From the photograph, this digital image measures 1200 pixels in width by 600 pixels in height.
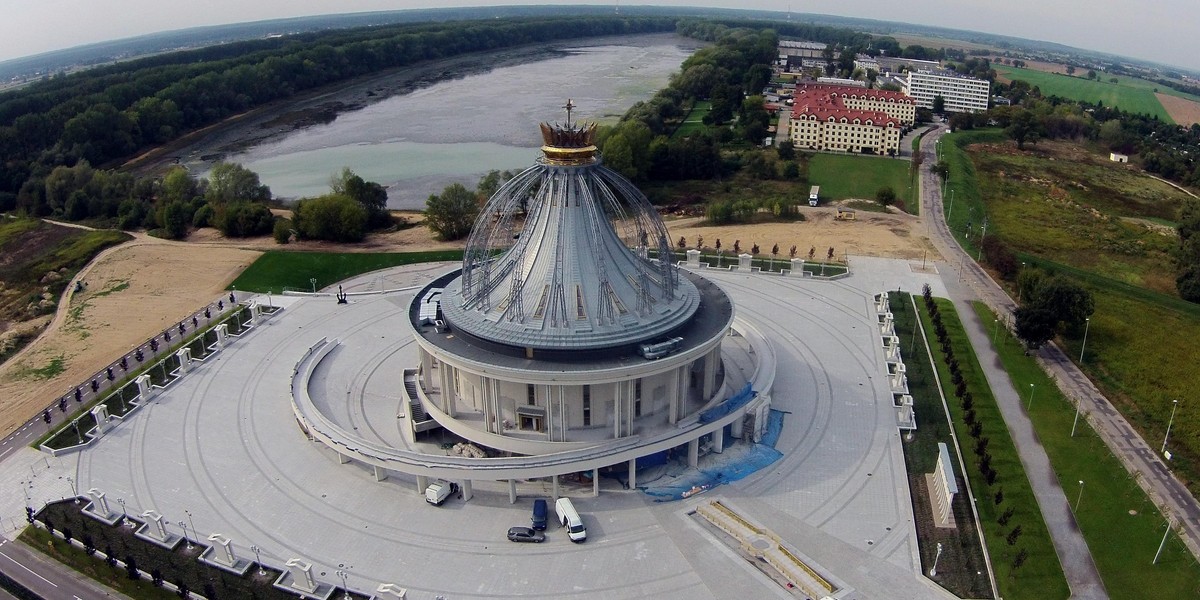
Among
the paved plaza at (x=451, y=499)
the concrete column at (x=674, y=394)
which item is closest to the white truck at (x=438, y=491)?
the paved plaza at (x=451, y=499)

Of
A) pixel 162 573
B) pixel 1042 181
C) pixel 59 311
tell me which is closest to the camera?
pixel 162 573

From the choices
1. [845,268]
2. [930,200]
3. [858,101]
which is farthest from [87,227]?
[858,101]

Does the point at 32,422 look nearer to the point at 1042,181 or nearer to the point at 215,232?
the point at 215,232

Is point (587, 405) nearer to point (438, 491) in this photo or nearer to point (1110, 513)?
point (438, 491)

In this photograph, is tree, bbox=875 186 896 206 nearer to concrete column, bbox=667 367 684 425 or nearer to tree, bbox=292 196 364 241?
tree, bbox=292 196 364 241

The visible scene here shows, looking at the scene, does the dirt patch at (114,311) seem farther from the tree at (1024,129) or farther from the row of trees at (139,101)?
the tree at (1024,129)
